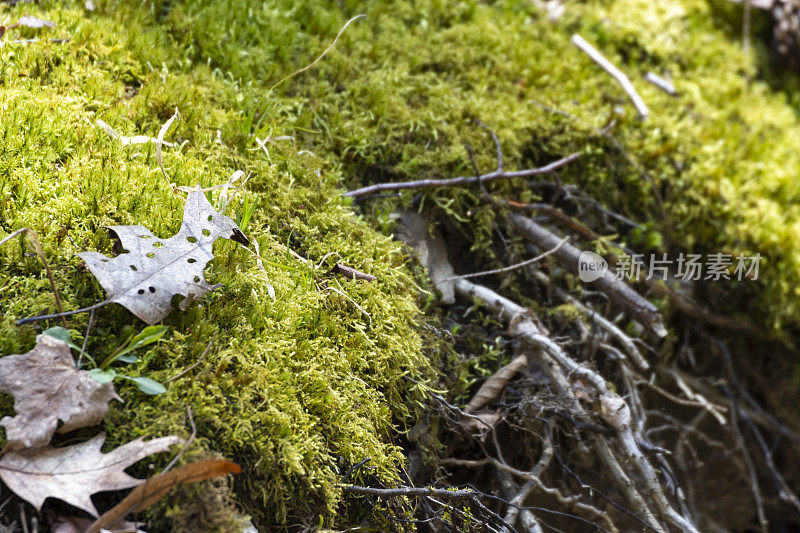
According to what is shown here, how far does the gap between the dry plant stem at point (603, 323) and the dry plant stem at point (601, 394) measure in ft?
1.06

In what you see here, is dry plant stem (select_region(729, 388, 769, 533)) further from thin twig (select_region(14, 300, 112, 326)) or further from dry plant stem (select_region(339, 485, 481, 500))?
thin twig (select_region(14, 300, 112, 326))

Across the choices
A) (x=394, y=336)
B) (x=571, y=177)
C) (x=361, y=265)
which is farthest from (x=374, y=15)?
(x=394, y=336)

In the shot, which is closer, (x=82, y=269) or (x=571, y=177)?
(x=82, y=269)

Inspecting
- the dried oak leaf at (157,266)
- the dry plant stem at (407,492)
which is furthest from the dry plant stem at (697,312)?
the dried oak leaf at (157,266)

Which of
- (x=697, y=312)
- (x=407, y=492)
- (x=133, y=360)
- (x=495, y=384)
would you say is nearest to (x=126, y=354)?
(x=133, y=360)

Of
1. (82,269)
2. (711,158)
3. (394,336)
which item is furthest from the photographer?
(711,158)

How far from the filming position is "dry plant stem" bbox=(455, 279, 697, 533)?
2.17 metres

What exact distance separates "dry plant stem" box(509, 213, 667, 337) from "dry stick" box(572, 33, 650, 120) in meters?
1.17

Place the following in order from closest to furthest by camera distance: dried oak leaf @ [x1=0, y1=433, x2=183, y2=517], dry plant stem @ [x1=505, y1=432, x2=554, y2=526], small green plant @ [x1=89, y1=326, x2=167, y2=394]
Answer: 1. dried oak leaf @ [x1=0, y1=433, x2=183, y2=517]
2. small green plant @ [x1=89, y1=326, x2=167, y2=394]
3. dry plant stem @ [x1=505, y1=432, x2=554, y2=526]

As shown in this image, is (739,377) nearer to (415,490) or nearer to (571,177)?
(571,177)

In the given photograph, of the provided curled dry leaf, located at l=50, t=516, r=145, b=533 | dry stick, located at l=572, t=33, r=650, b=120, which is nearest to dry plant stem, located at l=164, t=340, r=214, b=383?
curled dry leaf, located at l=50, t=516, r=145, b=533

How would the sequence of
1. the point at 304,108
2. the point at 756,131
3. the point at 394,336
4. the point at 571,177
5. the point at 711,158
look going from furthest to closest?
1. the point at 756,131
2. the point at 711,158
3. the point at 571,177
4. the point at 304,108
5. the point at 394,336

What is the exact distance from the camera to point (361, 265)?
2.23 metres

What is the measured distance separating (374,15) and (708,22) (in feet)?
8.83
